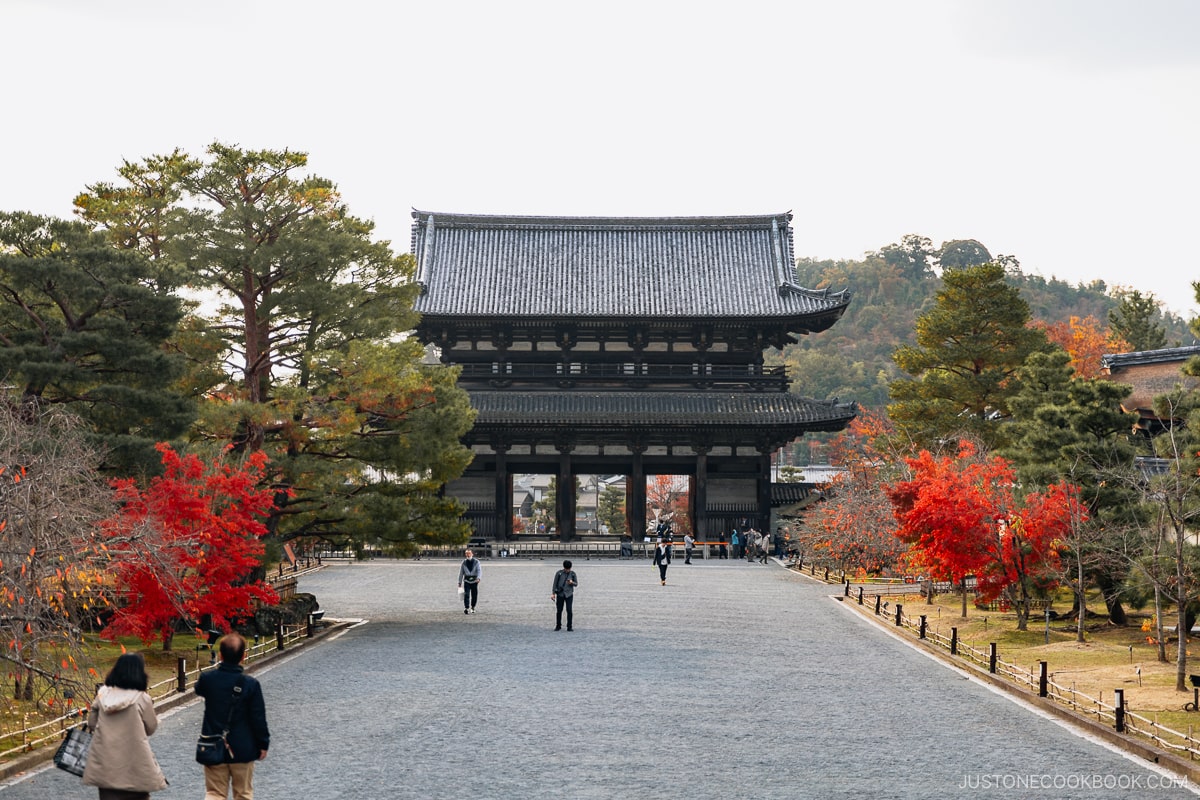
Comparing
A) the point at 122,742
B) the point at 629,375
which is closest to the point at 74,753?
the point at 122,742

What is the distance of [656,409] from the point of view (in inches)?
2063

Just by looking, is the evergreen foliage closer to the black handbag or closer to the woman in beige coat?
the black handbag

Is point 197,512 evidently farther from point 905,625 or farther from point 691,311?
point 691,311

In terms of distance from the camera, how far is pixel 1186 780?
12.5m

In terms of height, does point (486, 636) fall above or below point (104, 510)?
below

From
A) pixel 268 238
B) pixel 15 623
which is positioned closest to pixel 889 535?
pixel 268 238

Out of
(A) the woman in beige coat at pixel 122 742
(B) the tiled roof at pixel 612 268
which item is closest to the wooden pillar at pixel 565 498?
(B) the tiled roof at pixel 612 268

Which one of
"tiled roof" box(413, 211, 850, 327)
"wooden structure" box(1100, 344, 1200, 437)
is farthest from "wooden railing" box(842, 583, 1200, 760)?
"tiled roof" box(413, 211, 850, 327)

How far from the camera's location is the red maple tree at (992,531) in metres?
25.9

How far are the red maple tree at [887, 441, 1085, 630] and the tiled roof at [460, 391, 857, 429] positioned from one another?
2362cm

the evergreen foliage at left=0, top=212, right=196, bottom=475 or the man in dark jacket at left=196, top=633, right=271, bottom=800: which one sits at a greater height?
the evergreen foliage at left=0, top=212, right=196, bottom=475

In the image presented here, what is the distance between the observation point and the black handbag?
9.45 m

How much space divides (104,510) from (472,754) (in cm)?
789

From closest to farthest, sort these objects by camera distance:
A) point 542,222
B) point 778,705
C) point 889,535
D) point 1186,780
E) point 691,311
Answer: point 1186,780 → point 778,705 → point 889,535 → point 691,311 → point 542,222
